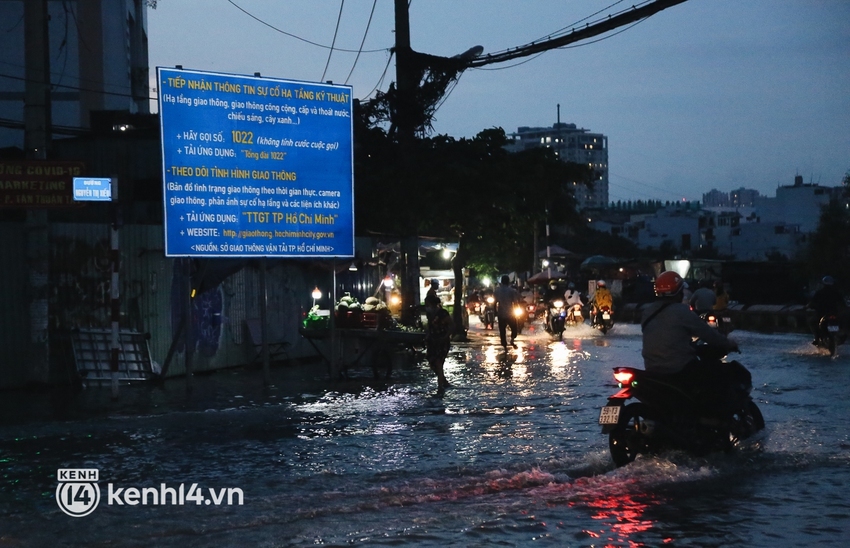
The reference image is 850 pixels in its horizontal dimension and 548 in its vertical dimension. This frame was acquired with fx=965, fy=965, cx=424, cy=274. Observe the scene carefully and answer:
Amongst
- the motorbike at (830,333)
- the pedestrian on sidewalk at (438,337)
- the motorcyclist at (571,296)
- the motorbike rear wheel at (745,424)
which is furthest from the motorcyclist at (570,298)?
the motorbike rear wheel at (745,424)

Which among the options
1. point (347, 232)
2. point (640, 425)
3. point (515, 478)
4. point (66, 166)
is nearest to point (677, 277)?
point (640, 425)

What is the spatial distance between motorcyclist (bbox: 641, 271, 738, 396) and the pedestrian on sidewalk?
6342 mm

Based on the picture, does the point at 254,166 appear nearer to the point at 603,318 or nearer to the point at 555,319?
the point at 555,319

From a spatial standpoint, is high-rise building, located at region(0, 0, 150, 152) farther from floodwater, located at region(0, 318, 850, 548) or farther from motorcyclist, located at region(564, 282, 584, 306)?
floodwater, located at region(0, 318, 850, 548)

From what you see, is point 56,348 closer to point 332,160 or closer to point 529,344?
point 332,160

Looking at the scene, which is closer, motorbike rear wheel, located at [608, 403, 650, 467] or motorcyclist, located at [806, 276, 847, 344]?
motorbike rear wheel, located at [608, 403, 650, 467]

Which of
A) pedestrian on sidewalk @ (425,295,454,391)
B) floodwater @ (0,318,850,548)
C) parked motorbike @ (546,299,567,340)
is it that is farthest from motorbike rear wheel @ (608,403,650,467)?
parked motorbike @ (546,299,567,340)

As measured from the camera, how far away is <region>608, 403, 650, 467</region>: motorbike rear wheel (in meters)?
8.22

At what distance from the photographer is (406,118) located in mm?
24547

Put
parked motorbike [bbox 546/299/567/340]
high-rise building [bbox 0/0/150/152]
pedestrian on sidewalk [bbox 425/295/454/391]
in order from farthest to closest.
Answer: high-rise building [bbox 0/0/150/152] → parked motorbike [bbox 546/299/567/340] → pedestrian on sidewalk [bbox 425/295/454/391]

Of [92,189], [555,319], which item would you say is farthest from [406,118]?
[92,189]

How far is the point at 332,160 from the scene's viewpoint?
16.0 m

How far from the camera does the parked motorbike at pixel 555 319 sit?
92.4ft

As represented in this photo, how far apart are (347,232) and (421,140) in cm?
962
